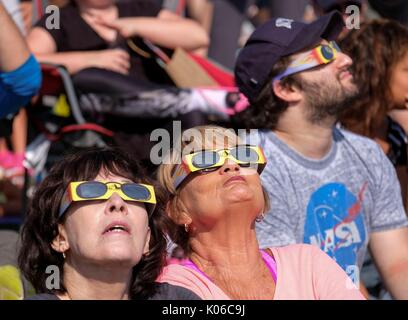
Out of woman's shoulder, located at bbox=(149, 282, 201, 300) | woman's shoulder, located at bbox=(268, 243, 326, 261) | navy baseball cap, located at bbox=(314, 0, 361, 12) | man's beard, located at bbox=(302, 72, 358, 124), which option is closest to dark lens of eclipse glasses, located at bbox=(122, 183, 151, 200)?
woman's shoulder, located at bbox=(149, 282, 201, 300)

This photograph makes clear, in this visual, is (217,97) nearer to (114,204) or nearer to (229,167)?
(229,167)

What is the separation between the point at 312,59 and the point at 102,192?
161 cm

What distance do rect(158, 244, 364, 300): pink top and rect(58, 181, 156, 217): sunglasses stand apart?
377 mm

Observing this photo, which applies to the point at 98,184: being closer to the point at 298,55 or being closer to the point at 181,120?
the point at 298,55

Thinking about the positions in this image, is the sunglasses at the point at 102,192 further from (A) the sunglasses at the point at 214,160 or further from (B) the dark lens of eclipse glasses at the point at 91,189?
(A) the sunglasses at the point at 214,160

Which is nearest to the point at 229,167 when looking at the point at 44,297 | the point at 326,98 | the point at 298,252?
the point at 298,252

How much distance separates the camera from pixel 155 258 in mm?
3537

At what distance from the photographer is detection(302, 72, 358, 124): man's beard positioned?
15.0ft

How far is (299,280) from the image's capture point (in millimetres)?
3637

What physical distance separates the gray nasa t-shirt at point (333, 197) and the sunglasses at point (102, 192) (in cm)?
94

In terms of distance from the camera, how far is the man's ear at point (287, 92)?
4.64 metres

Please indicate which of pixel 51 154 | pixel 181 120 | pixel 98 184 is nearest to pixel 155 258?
pixel 98 184

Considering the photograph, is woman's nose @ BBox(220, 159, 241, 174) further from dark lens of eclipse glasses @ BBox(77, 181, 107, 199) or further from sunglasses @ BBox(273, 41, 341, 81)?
sunglasses @ BBox(273, 41, 341, 81)

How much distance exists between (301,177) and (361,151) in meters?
0.41
